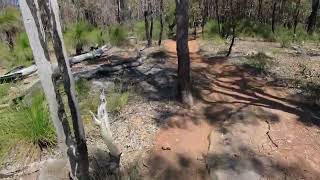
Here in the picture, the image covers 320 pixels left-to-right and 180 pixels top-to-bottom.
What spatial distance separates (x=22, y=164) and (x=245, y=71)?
5.64 meters

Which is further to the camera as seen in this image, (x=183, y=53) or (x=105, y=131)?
(x=183, y=53)

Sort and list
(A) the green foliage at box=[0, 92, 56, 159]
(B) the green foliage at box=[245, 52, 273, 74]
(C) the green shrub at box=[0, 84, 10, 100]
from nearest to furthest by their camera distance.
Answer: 1. (A) the green foliage at box=[0, 92, 56, 159]
2. (C) the green shrub at box=[0, 84, 10, 100]
3. (B) the green foliage at box=[245, 52, 273, 74]

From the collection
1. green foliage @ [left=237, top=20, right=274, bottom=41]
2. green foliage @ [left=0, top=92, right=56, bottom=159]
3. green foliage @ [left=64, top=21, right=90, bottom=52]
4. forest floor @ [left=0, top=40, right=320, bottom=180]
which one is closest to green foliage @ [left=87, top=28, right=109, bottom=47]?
green foliage @ [left=64, top=21, right=90, bottom=52]

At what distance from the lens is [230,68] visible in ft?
29.8

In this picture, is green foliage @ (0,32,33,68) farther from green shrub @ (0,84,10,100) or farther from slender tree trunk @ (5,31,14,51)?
green shrub @ (0,84,10,100)

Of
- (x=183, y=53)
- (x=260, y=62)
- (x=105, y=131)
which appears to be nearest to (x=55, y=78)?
(x=105, y=131)

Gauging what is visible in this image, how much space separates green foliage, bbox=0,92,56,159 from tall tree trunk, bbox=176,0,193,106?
2.49 metres

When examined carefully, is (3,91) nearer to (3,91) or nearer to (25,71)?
(3,91)

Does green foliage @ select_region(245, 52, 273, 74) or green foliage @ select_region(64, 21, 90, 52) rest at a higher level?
green foliage @ select_region(64, 21, 90, 52)

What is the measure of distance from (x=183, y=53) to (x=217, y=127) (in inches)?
58.6

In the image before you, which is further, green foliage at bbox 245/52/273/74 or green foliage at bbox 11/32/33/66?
green foliage at bbox 11/32/33/66

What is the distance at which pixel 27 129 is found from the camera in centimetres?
495

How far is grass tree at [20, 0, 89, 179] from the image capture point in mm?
3660

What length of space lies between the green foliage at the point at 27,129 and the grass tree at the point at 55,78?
3.05ft
